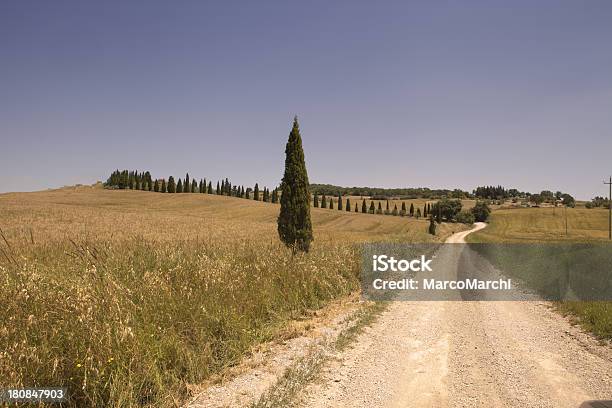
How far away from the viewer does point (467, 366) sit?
638 centimetres

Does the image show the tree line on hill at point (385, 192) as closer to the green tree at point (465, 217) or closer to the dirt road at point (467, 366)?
the green tree at point (465, 217)

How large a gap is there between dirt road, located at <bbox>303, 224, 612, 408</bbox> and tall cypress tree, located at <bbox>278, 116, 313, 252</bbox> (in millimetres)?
10189

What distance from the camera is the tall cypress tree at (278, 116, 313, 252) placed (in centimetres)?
1948

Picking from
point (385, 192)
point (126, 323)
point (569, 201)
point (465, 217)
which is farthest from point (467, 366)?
point (385, 192)

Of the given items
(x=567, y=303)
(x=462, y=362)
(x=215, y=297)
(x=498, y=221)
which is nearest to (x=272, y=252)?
(x=215, y=297)

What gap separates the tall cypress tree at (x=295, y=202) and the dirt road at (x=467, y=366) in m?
10.2

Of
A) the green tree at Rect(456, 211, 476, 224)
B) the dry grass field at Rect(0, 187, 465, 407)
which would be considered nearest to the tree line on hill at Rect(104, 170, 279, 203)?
the green tree at Rect(456, 211, 476, 224)

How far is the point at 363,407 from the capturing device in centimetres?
500

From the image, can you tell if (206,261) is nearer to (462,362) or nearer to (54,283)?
(54,283)

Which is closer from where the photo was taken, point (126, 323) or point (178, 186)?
point (126, 323)

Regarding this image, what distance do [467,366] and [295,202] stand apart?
14130mm

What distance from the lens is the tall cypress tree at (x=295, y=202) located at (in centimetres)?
1948

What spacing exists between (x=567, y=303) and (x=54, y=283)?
13.3 metres

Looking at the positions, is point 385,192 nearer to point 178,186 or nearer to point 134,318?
A: point 178,186
